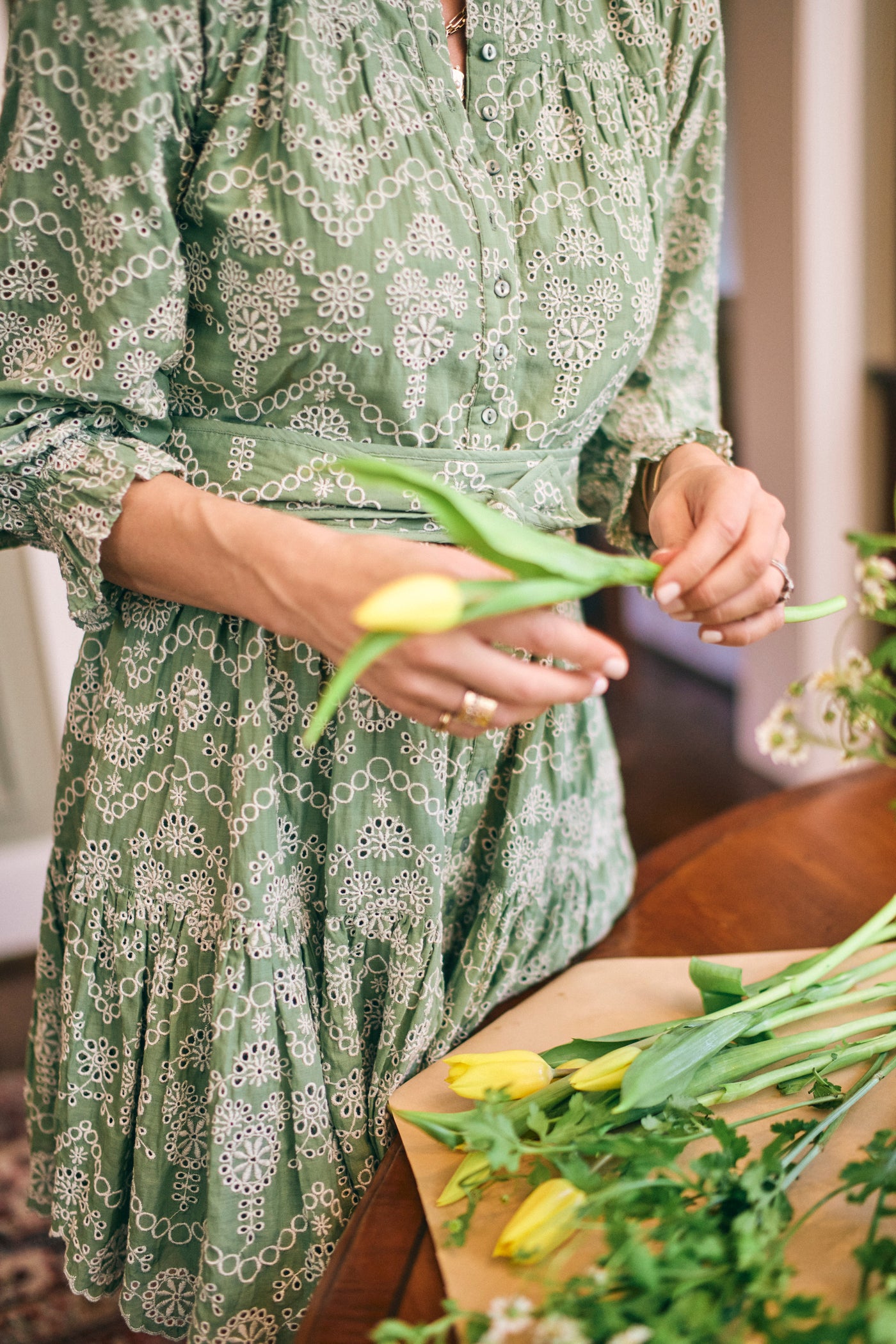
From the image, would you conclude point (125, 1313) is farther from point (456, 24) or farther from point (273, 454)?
point (456, 24)

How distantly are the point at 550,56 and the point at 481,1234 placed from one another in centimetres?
72

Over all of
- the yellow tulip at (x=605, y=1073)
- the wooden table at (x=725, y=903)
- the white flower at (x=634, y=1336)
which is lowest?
the wooden table at (x=725, y=903)

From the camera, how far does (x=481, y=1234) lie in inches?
19.2

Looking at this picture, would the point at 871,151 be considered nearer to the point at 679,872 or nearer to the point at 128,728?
the point at 679,872

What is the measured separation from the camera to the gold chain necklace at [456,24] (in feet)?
2.11

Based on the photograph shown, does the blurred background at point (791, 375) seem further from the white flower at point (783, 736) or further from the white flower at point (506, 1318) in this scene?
the white flower at point (506, 1318)

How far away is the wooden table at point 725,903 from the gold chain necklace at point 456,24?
2.19 feet

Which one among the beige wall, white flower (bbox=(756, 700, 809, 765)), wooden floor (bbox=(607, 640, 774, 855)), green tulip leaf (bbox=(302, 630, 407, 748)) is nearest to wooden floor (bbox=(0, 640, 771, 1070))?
wooden floor (bbox=(607, 640, 774, 855))

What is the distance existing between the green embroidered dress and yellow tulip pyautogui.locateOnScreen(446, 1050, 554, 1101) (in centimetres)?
11

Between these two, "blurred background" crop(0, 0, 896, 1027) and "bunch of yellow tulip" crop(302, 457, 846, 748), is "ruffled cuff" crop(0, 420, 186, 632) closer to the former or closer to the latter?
"bunch of yellow tulip" crop(302, 457, 846, 748)

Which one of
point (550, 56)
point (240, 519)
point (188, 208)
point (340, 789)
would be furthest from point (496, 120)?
point (340, 789)

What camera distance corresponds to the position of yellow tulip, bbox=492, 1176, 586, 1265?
1.46 ft

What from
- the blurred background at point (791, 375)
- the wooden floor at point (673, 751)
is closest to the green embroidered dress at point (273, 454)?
the blurred background at point (791, 375)

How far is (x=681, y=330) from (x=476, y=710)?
1.63ft
